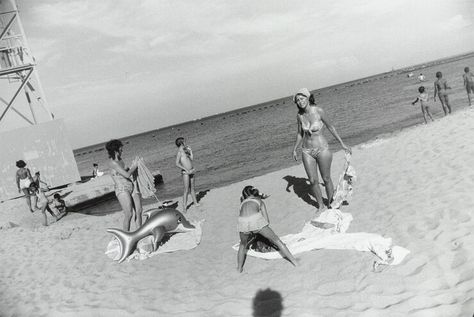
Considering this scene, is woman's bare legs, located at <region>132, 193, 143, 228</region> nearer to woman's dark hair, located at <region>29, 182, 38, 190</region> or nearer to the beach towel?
the beach towel

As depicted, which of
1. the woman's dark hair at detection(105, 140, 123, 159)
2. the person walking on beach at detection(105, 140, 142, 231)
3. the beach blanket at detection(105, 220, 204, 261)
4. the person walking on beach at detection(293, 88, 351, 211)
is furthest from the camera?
the beach blanket at detection(105, 220, 204, 261)

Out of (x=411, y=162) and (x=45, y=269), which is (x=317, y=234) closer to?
(x=411, y=162)

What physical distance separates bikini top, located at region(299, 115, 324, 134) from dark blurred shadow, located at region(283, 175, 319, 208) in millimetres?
1905

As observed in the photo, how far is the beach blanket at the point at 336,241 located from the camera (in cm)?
421

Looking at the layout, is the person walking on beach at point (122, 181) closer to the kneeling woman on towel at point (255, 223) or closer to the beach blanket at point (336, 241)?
the beach blanket at point (336, 241)

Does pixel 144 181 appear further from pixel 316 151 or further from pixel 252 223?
pixel 316 151

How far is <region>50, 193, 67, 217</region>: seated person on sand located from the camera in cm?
1243

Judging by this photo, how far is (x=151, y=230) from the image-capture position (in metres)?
6.30

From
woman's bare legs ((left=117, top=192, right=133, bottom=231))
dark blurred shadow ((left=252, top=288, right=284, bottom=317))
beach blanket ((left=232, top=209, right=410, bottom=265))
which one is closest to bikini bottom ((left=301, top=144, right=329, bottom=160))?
beach blanket ((left=232, top=209, right=410, bottom=265))

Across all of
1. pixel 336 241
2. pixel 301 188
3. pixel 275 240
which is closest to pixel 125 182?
pixel 275 240

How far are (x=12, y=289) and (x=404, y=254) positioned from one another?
5832 mm

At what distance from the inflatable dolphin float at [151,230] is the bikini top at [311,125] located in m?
3.03

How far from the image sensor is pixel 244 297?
168 inches

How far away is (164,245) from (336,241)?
3.27 metres
